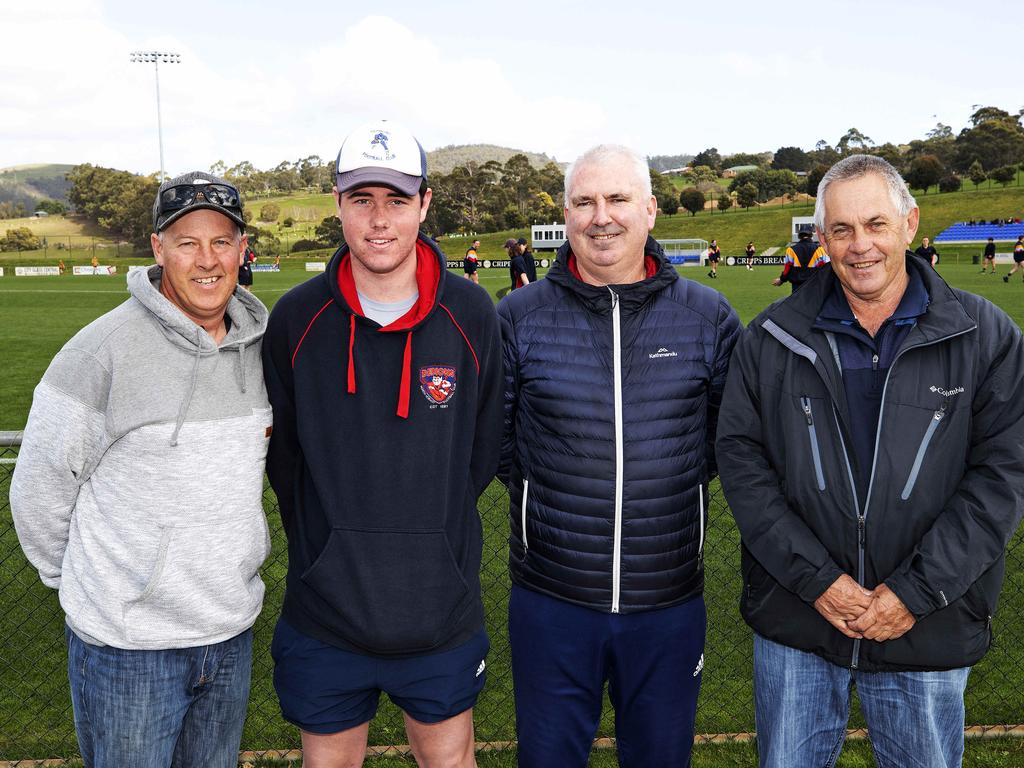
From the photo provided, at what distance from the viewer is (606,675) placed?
286 cm

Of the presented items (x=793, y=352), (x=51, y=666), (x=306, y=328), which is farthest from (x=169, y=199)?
(x=51, y=666)

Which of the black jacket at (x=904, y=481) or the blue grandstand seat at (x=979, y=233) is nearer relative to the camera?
the black jacket at (x=904, y=481)

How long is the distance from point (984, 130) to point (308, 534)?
100 meters

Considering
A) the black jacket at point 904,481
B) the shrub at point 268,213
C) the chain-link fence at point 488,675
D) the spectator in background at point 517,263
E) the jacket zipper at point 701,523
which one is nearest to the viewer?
the black jacket at point 904,481

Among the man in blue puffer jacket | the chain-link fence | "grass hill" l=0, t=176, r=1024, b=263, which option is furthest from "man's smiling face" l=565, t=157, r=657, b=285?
"grass hill" l=0, t=176, r=1024, b=263

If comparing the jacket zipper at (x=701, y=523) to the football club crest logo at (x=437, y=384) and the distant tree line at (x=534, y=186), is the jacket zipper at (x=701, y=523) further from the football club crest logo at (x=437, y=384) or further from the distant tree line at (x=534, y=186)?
the distant tree line at (x=534, y=186)

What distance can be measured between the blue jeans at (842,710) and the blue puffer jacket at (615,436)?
39 cm

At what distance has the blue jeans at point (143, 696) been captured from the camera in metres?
2.30

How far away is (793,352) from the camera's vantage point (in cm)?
255

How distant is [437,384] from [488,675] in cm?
256

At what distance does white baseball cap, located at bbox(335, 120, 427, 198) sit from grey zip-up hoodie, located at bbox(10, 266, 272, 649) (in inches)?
24.2

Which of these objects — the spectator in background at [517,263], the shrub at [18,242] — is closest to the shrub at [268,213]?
the shrub at [18,242]

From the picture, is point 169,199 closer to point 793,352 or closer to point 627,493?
point 627,493

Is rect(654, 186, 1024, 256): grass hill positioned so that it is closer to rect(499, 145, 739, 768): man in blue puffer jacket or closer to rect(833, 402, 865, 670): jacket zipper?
rect(499, 145, 739, 768): man in blue puffer jacket
